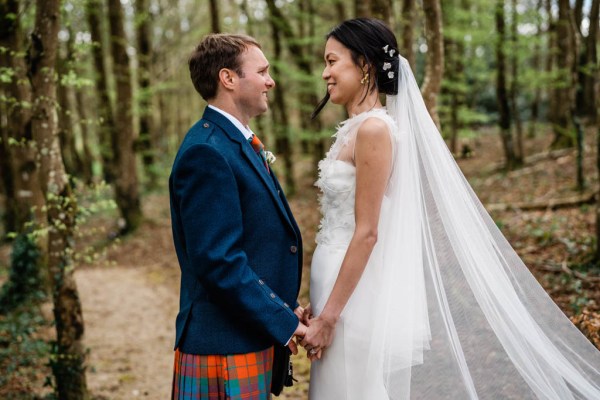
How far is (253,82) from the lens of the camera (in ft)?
8.08

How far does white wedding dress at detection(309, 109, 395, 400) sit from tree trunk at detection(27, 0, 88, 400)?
2547mm

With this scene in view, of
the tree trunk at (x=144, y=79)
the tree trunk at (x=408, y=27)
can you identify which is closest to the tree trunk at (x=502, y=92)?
the tree trunk at (x=408, y=27)

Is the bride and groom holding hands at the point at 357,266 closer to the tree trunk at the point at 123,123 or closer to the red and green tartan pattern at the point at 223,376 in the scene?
the red and green tartan pattern at the point at 223,376

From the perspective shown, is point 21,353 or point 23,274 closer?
point 21,353

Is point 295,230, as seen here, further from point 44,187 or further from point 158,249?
point 158,249

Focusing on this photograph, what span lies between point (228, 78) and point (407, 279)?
1.36 meters

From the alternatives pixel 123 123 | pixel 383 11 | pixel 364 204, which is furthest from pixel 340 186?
pixel 123 123

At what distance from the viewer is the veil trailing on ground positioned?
2.56 metres

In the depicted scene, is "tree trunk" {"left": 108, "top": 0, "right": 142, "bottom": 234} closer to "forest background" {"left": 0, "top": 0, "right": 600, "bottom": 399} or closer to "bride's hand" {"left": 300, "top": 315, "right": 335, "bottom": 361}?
"forest background" {"left": 0, "top": 0, "right": 600, "bottom": 399}

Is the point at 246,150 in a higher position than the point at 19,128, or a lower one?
lower

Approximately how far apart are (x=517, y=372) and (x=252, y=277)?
4.88ft

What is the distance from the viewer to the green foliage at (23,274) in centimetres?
819

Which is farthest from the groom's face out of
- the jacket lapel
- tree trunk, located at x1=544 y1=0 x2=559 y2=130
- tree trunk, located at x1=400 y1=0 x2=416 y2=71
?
tree trunk, located at x1=544 y1=0 x2=559 y2=130

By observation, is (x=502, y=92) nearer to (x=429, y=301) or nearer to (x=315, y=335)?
(x=429, y=301)
